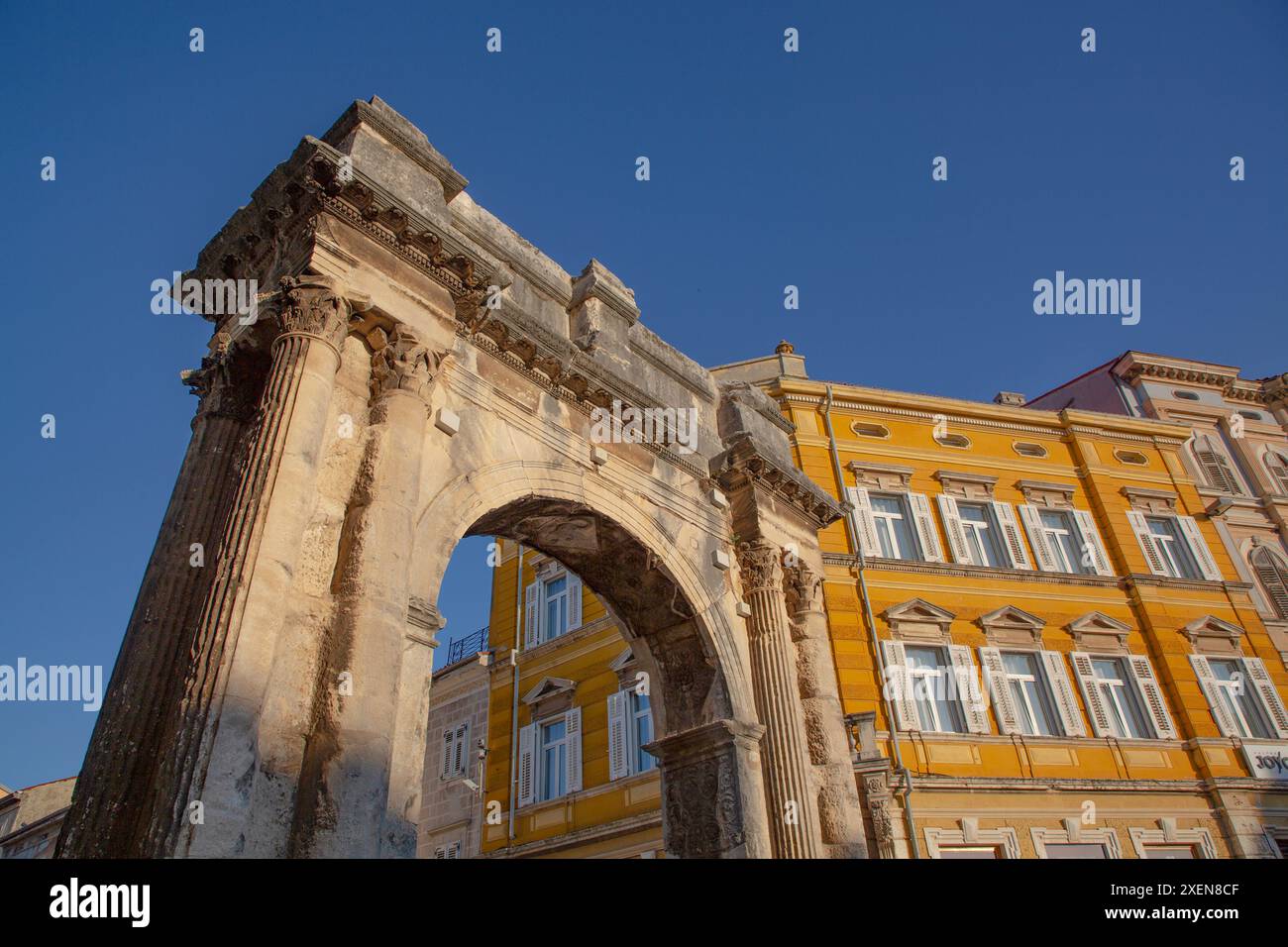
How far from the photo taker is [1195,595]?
19.6m

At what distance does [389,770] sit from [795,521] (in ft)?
22.7

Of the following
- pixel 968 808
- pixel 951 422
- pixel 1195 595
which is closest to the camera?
pixel 968 808

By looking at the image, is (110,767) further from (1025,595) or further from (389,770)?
(1025,595)

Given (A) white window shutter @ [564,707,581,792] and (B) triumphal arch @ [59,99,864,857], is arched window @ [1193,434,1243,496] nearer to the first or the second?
(B) triumphal arch @ [59,99,864,857]

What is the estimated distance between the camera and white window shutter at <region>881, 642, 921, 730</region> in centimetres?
1600

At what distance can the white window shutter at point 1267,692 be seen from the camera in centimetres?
1797

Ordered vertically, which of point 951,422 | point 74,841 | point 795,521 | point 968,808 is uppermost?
point 951,422

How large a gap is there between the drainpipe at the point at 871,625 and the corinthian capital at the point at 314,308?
27.7ft

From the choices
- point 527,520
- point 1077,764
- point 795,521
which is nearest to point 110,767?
point 527,520

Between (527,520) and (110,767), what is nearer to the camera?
(110,767)

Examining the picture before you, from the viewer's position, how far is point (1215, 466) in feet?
76.2

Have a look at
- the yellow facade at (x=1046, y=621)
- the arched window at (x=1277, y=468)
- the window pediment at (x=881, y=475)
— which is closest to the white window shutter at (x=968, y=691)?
the yellow facade at (x=1046, y=621)

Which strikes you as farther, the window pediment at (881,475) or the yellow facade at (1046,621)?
the window pediment at (881,475)

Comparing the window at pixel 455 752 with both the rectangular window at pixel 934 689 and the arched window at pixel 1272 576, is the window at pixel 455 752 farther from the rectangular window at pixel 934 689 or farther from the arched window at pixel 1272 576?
the arched window at pixel 1272 576
